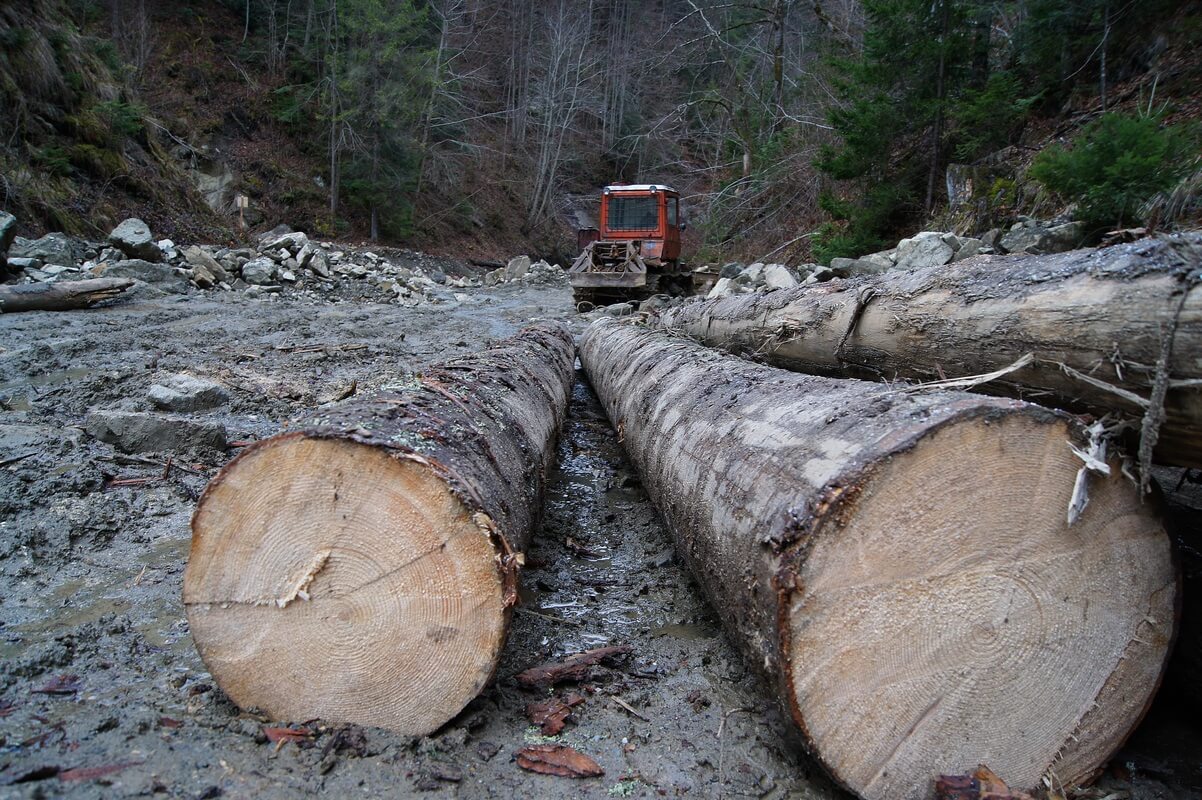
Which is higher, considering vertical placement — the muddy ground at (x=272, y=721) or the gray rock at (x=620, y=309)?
the muddy ground at (x=272, y=721)

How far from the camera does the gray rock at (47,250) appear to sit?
982 cm

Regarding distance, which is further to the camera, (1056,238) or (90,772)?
(1056,238)

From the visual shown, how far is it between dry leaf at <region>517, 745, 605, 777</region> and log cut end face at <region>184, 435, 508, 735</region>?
0.25 m

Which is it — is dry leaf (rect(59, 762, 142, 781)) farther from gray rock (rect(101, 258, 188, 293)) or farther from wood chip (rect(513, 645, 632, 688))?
gray rock (rect(101, 258, 188, 293))

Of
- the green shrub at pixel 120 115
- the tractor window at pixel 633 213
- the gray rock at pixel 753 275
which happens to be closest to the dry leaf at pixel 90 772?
the gray rock at pixel 753 275

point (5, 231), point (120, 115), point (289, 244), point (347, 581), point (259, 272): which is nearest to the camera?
point (347, 581)

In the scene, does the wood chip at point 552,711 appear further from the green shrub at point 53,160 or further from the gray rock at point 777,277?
the green shrub at point 53,160

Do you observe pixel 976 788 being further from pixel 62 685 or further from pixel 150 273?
pixel 150 273

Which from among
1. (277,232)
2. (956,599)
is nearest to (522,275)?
(277,232)

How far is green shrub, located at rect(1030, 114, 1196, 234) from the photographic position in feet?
19.0

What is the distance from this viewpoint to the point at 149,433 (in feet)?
13.5

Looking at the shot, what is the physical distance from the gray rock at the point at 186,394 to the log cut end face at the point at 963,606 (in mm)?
4665

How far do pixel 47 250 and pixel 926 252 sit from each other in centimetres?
1191

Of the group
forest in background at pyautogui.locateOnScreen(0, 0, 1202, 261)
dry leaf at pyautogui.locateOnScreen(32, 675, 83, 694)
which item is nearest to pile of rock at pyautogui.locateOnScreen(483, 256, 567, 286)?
forest in background at pyautogui.locateOnScreen(0, 0, 1202, 261)
